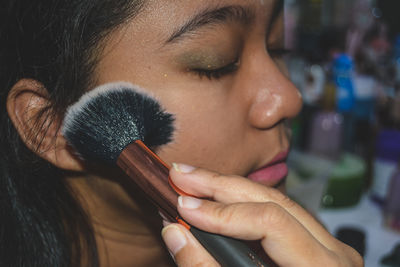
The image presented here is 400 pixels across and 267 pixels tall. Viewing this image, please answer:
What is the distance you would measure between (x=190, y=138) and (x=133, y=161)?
111mm

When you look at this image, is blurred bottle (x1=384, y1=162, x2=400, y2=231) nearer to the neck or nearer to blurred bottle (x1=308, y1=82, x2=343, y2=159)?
blurred bottle (x1=308, y1=82, x2=343, y2=159)

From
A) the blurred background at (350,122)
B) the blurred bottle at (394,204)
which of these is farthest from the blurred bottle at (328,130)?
the blurred bottle at (394,204)

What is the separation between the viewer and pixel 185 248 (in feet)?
1.22

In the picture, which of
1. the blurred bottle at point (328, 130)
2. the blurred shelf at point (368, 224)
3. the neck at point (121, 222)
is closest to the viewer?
the neck at point (121, 222)

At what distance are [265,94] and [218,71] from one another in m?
0.08

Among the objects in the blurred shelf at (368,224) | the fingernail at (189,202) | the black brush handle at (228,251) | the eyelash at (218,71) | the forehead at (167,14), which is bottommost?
the blurred shelf at (368,224)

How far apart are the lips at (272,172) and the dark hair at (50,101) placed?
0.26 metres

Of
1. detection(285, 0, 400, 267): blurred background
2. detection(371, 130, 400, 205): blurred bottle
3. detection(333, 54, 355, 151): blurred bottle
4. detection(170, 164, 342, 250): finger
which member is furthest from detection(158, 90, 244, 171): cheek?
detection(333, 54, 355, 151): blurred bottle

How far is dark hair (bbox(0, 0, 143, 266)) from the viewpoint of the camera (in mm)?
486

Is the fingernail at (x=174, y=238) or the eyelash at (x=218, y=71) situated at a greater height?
the eyelash at (x=218, y=71)

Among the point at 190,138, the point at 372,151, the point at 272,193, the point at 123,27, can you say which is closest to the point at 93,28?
the point at 123,27

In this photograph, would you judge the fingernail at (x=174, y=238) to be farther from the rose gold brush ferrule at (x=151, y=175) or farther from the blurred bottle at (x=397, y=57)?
the blurred bottle at (x=397, y=57)

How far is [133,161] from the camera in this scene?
1.38 feet

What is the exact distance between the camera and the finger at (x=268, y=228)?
0.36 meters
